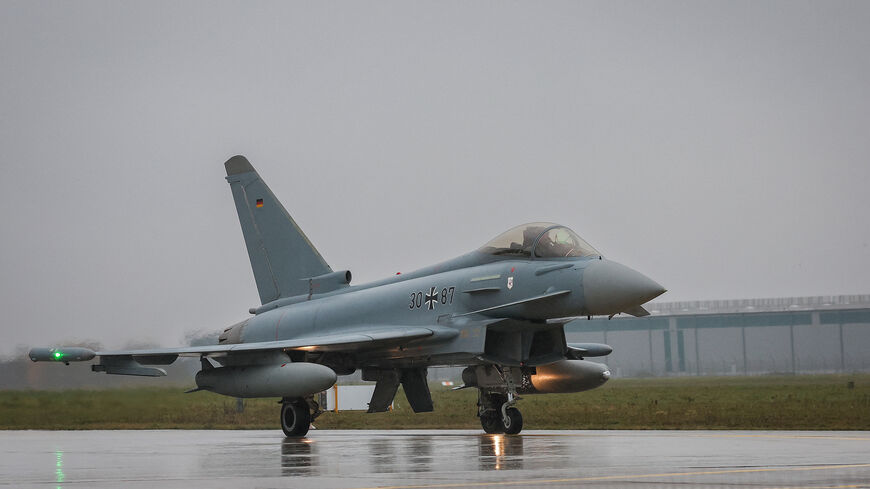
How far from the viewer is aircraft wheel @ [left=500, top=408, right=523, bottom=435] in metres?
16.6

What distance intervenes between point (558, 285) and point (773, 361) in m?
62.5

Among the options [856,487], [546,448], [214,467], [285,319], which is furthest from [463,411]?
[856,487]

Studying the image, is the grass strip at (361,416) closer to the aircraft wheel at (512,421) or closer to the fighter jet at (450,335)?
the fighter jet at (450,335)

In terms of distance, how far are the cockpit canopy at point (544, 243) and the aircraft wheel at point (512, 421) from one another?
7.83 ft

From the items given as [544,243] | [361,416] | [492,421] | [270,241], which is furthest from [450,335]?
[361,416]

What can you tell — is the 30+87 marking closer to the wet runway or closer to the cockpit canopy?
the cockpit canopy

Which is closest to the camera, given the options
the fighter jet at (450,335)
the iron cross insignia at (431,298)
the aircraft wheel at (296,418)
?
the fighter jet at (450,335)

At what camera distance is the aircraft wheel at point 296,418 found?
60.4ft

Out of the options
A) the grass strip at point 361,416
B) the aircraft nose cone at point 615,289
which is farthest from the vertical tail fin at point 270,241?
the aircraft nose cone at point 615,289

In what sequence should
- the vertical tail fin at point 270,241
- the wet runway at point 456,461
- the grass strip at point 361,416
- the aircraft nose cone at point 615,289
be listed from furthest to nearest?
the vertical tail fin at point 270,241, the grass strip at point 361,416, the aircraft nose cone at point 615,289, the wet runway at point 456,461

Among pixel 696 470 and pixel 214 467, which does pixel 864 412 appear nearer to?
pixel 696 470

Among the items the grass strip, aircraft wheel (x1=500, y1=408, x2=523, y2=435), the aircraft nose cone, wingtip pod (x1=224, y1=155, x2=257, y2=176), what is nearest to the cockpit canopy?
the aircraft nose cone

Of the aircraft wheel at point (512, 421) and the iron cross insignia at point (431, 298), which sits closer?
the aircraft wheel at point (512, 421)

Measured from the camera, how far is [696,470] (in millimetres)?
9906
